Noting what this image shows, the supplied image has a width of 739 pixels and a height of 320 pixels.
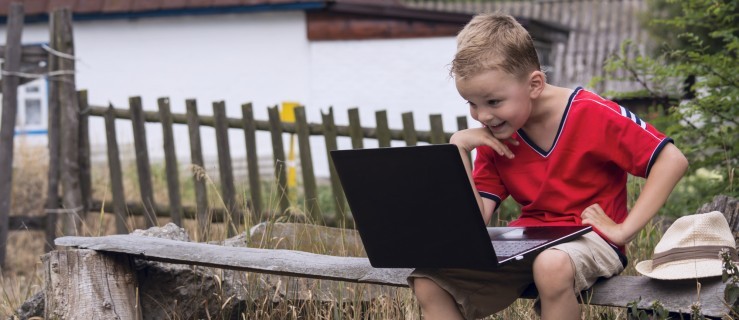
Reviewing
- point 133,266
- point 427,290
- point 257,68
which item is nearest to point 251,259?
point 133,266

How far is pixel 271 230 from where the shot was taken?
5.00m

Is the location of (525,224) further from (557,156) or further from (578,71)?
(578,71)

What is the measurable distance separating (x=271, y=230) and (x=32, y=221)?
14.5ft

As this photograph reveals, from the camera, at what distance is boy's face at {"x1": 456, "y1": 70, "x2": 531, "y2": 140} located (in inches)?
137

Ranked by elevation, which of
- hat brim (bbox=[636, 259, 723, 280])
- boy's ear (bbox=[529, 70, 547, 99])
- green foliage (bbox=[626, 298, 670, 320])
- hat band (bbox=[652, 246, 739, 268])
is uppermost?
boy's ear (bbox=[529, 70, 547, 99])

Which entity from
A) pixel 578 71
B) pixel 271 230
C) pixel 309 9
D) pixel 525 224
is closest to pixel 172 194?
pixel 271 230

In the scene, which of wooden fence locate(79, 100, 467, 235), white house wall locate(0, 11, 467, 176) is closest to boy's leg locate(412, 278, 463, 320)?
wooden fence locate(79, 100, 467, 235)

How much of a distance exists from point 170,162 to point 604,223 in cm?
568

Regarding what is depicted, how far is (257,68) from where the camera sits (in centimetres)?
1781

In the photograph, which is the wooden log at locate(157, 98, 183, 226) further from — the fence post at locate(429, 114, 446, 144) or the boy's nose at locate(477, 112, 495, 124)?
the boy's nose at locate(477, 112, 495, 124)

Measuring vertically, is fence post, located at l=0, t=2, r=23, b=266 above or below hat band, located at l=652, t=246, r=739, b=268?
above

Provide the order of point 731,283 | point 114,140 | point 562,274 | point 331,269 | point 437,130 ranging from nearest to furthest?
1. point 731,283
2. point 562,274
3. point 331,269
4. point 437,130
5. point 114,140

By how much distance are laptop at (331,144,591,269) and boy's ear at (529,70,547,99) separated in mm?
428

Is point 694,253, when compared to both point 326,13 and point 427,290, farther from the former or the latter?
point 326,13
